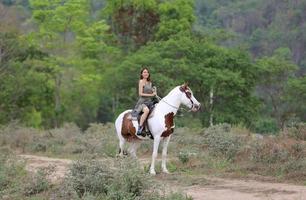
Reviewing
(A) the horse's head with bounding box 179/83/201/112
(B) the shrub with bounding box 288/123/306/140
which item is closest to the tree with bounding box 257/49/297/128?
(B) the shrub with bounding box 288/123/306/140

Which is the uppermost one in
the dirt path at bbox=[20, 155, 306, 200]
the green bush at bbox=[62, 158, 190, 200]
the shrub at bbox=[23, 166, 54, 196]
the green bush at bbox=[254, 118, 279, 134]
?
the green bush at bbox=[62, 158, 190, 200]

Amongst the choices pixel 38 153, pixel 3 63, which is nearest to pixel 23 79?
pixel 3 63

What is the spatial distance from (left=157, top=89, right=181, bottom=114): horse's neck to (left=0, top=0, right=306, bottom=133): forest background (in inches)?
774

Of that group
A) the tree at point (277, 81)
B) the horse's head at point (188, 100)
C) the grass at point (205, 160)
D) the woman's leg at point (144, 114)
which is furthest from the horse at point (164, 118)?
the tree at point (277, 81)

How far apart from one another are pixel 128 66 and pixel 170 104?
74.0 feet

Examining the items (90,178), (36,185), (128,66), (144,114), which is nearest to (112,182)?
(90,178)

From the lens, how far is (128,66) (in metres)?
36.9

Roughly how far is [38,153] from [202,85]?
15834 mm

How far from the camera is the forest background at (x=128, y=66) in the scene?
36.9 m

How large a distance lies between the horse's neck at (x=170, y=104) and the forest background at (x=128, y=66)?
64.5 ft

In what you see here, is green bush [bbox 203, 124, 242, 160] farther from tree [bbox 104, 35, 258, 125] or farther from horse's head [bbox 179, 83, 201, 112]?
tree [bbox 104, 35, 258, 125]

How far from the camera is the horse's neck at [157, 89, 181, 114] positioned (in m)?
14.4

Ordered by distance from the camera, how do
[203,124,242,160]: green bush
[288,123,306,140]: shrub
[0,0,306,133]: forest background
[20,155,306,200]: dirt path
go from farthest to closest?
[0,0,306,133]: forest background, [288,123,306,140]: shrub, [203,124,242,160]: green bush, [20,155,306,200]: dirt path

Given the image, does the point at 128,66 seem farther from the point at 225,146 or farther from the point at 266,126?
the point at 225,146
